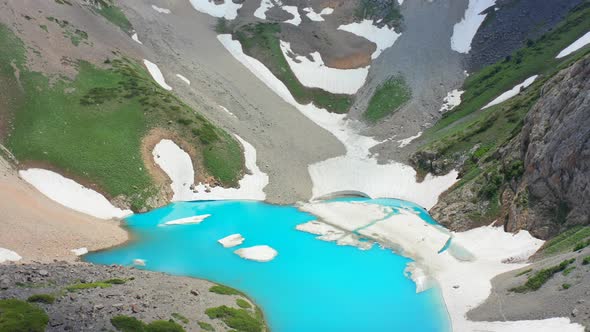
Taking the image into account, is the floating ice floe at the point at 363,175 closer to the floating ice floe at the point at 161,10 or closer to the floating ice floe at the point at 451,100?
the floating ice floe at the point at 451,100

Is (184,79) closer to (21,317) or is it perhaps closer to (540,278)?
(540,278)

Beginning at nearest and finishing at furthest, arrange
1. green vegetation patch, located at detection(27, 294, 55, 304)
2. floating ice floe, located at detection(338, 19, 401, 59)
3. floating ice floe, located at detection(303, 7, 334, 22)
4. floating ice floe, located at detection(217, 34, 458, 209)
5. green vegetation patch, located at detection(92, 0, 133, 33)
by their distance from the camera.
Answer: green vegetation patch, located at detection(27, 294, 55, 304) → floating ice floe, located at detection(217, 34, 458, 209) → green vegetation patch, located at detection(92, 0, 133, 33) → floating ice floe, located at detection(338, 19, 401, 59) → floating ice floe, located at detection(303, 7, 334, 22)

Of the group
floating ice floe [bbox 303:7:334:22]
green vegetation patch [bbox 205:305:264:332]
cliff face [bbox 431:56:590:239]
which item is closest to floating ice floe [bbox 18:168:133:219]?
green vegetation patch [bbox 205:305:264:332]

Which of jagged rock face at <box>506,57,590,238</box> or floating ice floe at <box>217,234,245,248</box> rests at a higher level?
jagged rock face at <box>506,57,590,238</box>

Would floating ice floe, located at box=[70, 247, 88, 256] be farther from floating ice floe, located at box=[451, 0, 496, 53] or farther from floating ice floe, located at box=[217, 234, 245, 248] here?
floating ice floe, located at box=[451, 0, 496, 53]

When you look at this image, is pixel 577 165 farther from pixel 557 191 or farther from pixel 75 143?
pixel 75 143

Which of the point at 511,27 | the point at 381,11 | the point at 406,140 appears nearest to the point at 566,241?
the point at 406,140
